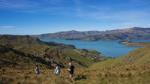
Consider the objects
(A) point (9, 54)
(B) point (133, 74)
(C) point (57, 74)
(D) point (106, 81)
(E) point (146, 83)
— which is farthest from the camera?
(A) point (9, 54)

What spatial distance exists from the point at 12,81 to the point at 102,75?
27.1 ft

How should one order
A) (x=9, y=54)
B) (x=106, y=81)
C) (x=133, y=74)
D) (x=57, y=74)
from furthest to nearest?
(x=9, y=54) → (x=57, y=74) → (x=133, y=74) → (x=106, y=81)

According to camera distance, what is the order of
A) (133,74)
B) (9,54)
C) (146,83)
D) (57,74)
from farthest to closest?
(9,54)
(57,74)
(133,74)
(146,83)

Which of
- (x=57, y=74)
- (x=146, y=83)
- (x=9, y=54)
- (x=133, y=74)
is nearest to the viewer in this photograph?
(x=146, y=83)

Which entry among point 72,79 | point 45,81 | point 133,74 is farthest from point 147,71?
point 45,81

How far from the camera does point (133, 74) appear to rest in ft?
76.9

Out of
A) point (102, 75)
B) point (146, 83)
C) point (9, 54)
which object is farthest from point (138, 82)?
point (9, 54)

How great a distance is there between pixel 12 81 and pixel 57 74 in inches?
187

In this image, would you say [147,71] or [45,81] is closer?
[45,81]

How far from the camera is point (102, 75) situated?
2372 centimetres

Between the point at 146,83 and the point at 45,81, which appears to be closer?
the point at 146,83

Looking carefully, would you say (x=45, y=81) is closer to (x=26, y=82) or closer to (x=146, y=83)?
(x=26, y=82)

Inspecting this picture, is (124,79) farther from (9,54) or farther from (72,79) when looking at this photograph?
(9,54)

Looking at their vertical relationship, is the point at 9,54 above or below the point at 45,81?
below
